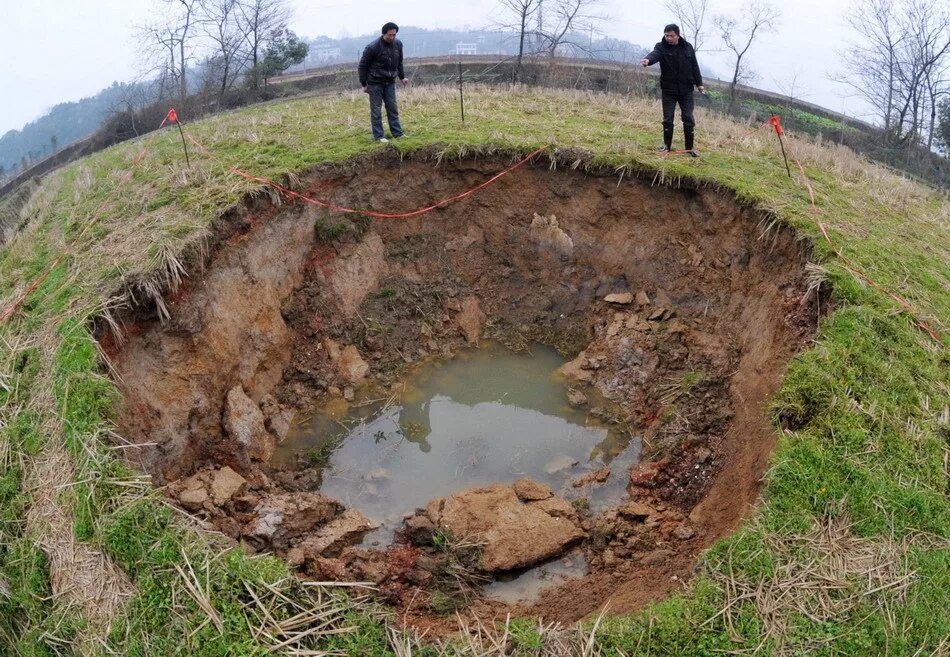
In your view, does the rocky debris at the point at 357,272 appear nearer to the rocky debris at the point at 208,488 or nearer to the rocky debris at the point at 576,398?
the rocky debris at the point at 208,488

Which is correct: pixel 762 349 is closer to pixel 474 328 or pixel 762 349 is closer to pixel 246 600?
pixel 474 328

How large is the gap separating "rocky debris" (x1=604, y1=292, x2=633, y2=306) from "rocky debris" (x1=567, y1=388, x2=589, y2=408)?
1402 mm

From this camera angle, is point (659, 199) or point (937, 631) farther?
point (659, 199)

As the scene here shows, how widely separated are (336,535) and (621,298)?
182 inches

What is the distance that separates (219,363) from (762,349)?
5487mm

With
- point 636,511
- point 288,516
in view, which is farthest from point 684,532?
point 288,516

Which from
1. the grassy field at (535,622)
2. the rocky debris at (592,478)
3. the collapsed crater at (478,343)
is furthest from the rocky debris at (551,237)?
the rocky debris at (592,478)

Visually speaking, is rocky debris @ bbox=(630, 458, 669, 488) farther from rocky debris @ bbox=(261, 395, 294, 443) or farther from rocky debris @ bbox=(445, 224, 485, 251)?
rocky debris @ bbox=(445, 224, 485, 251)

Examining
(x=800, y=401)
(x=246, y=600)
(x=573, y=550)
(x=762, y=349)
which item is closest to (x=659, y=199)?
(x=762, y=349)

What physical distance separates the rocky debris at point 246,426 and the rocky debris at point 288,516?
31.5 inches

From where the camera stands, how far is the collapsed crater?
503 cm

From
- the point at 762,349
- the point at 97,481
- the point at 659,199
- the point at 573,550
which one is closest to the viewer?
the point at 97,481

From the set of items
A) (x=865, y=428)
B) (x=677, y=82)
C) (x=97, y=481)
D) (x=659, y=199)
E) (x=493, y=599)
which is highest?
(x=677, y=82)

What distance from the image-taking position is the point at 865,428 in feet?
14.4
